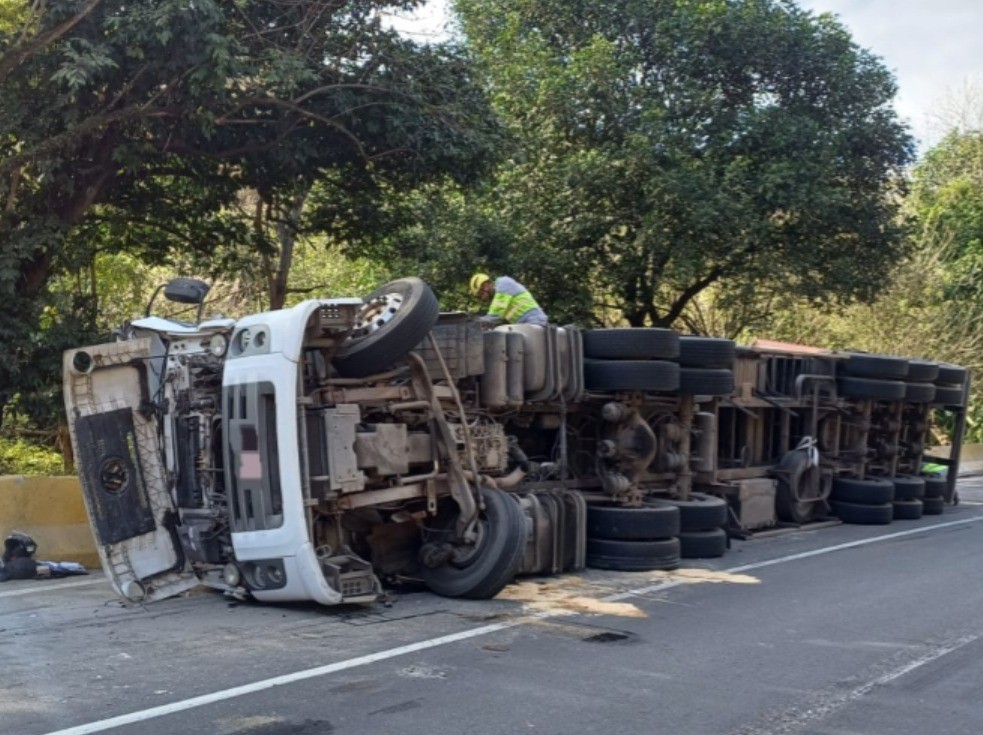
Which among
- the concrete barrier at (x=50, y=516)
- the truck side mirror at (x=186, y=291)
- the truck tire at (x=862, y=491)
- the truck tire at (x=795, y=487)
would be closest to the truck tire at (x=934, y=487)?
the truck tire at (x=862, y=491)

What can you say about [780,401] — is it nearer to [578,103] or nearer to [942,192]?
[578,103]

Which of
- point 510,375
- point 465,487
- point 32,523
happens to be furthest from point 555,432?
point 32,523

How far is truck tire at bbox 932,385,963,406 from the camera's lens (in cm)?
1561

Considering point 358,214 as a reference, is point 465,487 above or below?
below

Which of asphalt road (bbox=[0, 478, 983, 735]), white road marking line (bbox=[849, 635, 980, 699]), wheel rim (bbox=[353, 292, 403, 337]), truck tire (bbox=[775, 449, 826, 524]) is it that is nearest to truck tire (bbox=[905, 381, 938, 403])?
truck tire (bbox=[775, 449, 826, 524])

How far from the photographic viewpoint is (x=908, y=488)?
48.0 ft

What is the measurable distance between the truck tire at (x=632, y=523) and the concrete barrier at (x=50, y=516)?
417 centimetres

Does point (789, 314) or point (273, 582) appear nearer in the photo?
point (273, 582)

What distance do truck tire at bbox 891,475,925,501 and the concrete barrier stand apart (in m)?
9.58

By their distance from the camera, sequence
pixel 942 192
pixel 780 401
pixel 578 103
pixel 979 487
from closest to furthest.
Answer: pixel 780 401, pixel 578 103, pixel 979 487, pixel 942 192

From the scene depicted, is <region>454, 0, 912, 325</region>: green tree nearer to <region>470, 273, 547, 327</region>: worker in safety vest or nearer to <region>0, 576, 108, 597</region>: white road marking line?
<region>470, 273, 547, 327</region>: worker in safety vest

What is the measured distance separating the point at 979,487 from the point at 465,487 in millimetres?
16259

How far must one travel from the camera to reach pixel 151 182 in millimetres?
14305

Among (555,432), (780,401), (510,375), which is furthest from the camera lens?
(780,401)
